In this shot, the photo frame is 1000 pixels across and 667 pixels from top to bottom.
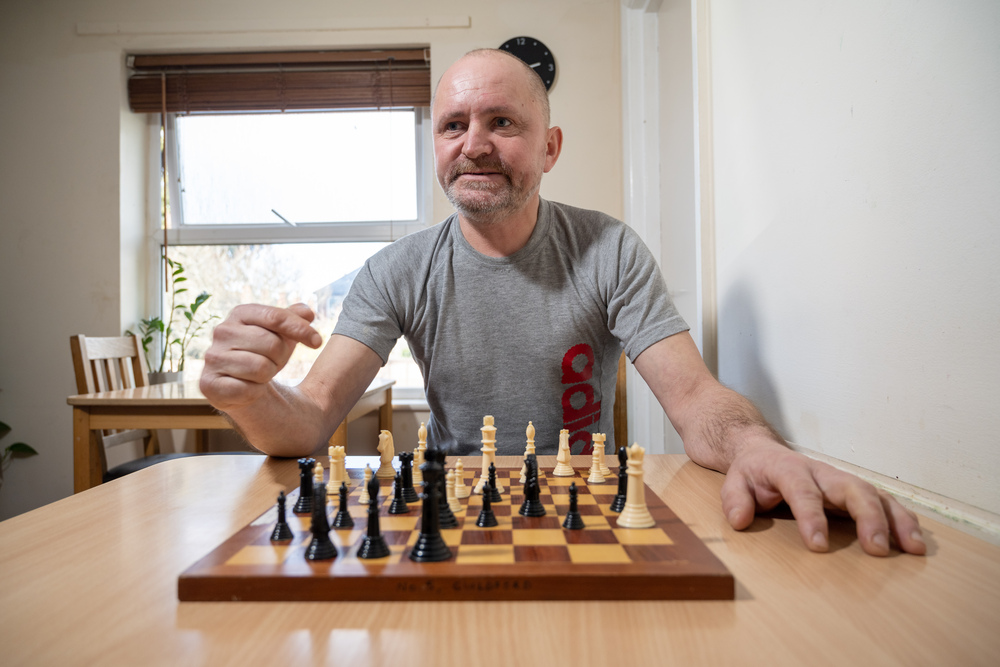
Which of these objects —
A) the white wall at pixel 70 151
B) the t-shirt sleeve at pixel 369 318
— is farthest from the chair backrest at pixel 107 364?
the t-shirt sleeve at pixel 369 318

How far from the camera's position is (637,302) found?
154cm

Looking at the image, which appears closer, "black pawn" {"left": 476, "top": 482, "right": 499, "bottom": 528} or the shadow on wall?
"black pawn" {"left": 476, "top": 482, "right": 499, "bottom": 528}

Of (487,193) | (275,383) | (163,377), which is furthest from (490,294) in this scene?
(163,377)

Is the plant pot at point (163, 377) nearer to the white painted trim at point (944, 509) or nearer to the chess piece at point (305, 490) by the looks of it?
the chess piece at point (305, 490)

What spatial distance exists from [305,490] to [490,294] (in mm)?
926

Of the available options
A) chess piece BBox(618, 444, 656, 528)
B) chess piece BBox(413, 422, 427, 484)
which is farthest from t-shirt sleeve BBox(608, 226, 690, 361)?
chess piece BBox(618, 444, 656, 528)

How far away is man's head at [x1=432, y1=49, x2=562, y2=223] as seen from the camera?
5.27 ft

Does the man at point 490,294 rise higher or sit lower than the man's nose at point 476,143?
lower

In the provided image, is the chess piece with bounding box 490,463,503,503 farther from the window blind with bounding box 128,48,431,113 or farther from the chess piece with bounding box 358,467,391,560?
the window blind with bounding box 128,48,431,113

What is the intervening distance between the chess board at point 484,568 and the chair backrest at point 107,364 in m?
2.57

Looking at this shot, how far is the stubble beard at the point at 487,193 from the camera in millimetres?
1617

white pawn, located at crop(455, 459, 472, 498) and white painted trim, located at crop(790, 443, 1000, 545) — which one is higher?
white pawn, located at crop(455, 459, 472, 498)

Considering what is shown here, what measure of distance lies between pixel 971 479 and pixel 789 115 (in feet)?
2.71

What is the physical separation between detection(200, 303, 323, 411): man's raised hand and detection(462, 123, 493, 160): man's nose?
29.8 inches
